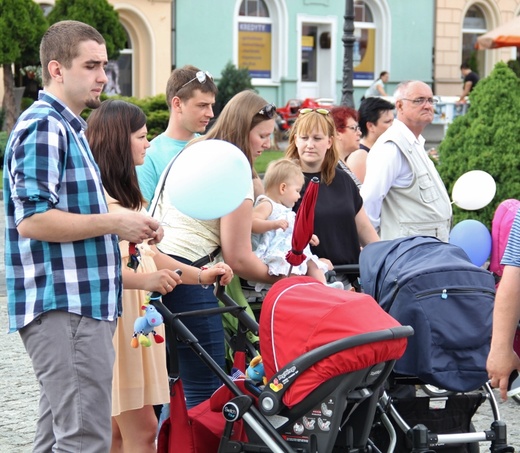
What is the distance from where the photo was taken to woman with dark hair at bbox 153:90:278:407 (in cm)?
456

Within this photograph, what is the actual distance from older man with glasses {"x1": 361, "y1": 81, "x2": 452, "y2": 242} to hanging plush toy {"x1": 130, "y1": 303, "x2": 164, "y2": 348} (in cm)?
252

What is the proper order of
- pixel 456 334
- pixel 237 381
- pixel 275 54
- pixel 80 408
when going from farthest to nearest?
1. pixel 275 54
2. pixel 456 334
3. pixel 237 381
4. pixel 80 408

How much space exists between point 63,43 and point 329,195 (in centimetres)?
234

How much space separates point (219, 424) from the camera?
4.18m

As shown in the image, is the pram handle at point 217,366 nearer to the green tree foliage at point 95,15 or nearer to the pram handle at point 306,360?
the pram handle at point 306,360

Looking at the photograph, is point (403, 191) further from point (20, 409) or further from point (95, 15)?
point (95, 15)

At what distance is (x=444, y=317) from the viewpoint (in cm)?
441

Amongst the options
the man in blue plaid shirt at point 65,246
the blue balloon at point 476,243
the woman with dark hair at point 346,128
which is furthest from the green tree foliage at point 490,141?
the man in blue plaid shirt at point 65,246

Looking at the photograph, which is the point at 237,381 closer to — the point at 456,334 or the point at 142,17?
the point at 456,334

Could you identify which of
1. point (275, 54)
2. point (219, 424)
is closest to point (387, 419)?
point (219, 424)

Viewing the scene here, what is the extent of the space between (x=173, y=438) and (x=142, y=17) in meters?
24.0

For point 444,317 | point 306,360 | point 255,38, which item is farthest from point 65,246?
point 255,38

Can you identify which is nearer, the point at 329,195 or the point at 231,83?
the point at 329,195

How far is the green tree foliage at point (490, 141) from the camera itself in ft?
33.2
